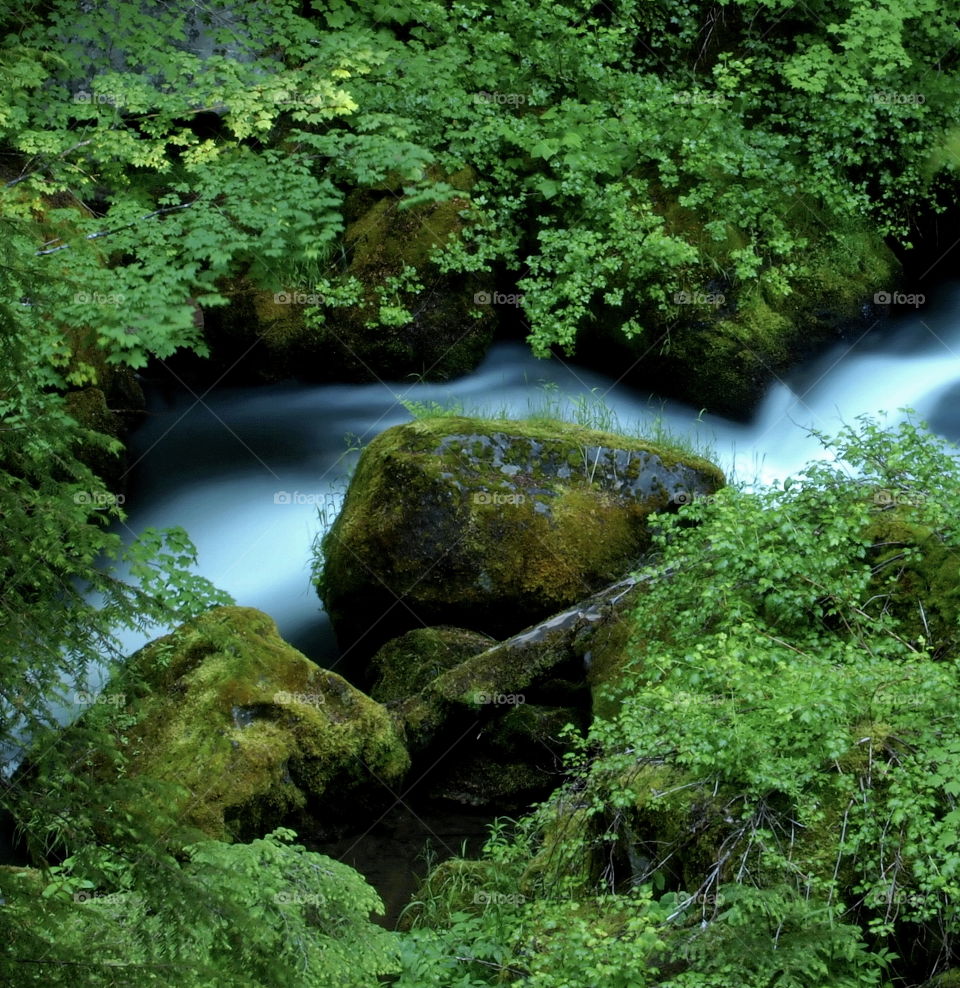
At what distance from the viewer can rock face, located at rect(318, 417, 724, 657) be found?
6.95 m

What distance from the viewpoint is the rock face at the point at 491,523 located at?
22.8 ft

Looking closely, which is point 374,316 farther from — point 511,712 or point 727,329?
point 511,712

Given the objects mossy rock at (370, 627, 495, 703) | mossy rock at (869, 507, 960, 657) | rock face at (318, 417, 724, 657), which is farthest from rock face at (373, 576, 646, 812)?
mossy rock at (869, 507, 960, 657)

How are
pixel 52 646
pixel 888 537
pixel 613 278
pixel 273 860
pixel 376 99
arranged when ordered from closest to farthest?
pixel 52 646, pixel 273 860, pixel 888 537, pixel 613 278, pixel 376 99

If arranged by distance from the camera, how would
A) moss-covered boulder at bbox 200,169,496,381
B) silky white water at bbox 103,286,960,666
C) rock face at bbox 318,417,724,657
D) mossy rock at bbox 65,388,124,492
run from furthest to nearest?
moss-covered boulder at bbox 200,169,496,381, mossy rock at bbox 65,388,124,492, silky white water at bbox 103,286,960,666, rock face at bbox 318,417,724,657

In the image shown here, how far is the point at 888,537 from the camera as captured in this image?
526cm

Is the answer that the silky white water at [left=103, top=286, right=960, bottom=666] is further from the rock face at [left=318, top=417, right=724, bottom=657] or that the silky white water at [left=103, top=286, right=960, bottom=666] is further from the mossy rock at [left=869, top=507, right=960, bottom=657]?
the mossy rock at [left=869, top=507, right=960, bottom=657]

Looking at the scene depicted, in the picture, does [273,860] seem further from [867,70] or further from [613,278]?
[867,70]

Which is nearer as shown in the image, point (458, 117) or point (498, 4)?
point (458, 117)

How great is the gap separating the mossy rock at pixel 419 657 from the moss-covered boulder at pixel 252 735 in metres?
0.56

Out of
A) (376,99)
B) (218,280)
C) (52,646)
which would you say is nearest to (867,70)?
(376,99)

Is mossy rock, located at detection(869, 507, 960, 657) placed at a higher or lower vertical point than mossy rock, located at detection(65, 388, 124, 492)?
lower

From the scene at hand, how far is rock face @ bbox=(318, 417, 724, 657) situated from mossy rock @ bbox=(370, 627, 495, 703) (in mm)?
204

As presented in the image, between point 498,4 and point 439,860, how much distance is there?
29.3ft
